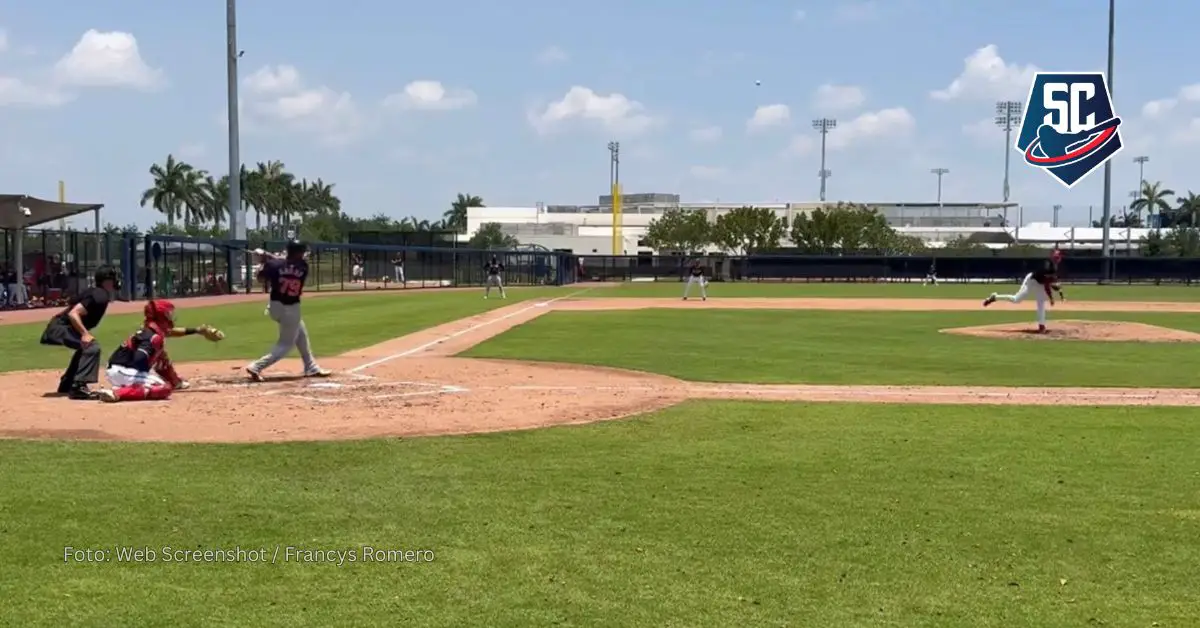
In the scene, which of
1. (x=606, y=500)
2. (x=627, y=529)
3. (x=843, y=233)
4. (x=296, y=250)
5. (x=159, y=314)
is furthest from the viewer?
(x=843, y=233)

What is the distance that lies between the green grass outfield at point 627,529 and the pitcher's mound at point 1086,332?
40.7 feet

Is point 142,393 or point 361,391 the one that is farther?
point 361,391

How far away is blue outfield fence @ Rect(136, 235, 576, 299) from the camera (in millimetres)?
38656

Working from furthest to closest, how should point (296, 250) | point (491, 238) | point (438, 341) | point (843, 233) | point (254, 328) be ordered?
point (491, 238) → point (843, 233) → point (254, 328) → point (438, 341) → point (296, 250)

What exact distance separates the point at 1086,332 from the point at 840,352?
6.83 metres

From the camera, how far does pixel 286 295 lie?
12406 millimetres

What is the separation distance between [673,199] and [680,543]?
134m

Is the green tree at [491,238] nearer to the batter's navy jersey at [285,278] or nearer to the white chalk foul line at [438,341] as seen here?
the white chalk foul line at [438,341]

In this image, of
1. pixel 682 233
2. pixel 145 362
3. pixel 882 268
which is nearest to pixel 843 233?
pixel 682 233

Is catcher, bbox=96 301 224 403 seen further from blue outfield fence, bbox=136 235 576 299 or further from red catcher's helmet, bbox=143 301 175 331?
blue outfield fence, bbox=136 235 576 299

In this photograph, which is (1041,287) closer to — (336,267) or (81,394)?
(81,394)

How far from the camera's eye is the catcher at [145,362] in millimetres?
10734

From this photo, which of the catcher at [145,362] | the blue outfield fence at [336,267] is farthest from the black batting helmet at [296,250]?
the blue outfield fence at [336,267]

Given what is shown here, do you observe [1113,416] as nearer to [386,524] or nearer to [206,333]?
[386,524]
